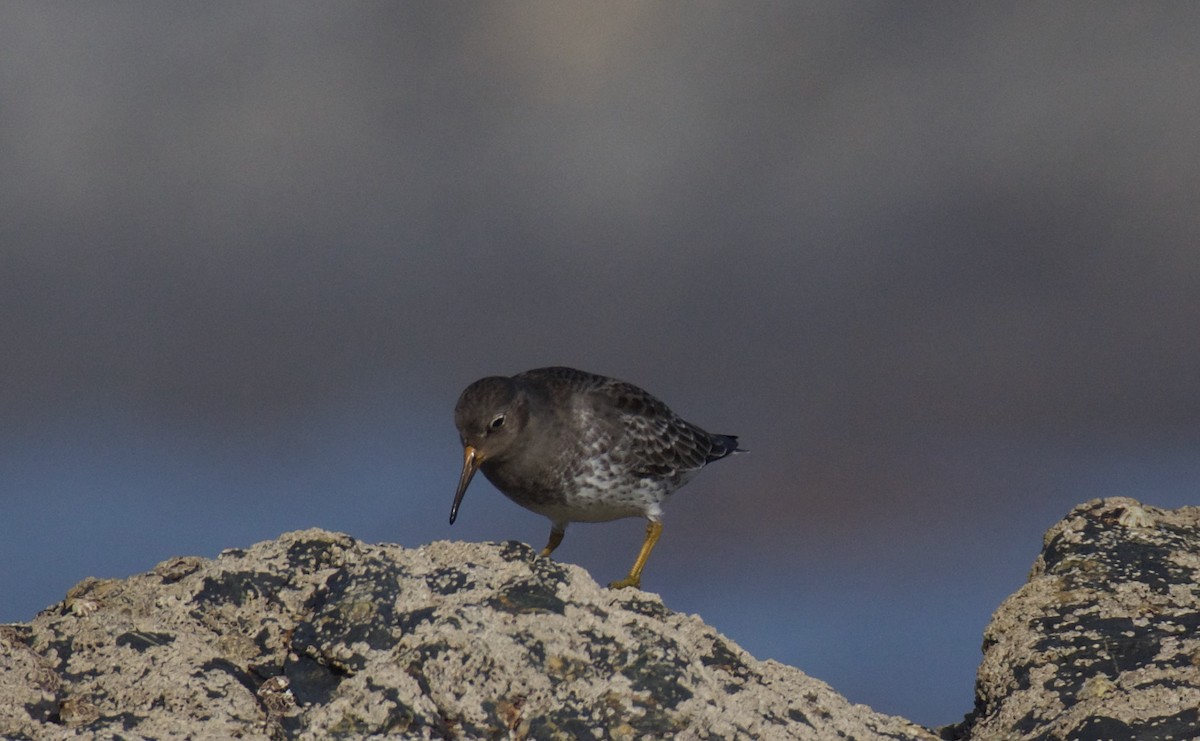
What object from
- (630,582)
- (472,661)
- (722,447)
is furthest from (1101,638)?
(722,447)

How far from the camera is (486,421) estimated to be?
34.3 feet

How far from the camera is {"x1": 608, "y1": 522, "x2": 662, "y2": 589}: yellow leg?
11.1 metres

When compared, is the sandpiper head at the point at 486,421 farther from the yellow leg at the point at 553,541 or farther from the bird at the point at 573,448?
the yellow leg at the point at 553,541

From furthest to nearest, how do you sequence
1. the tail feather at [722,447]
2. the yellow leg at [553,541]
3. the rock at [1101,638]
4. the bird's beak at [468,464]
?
the tail feather at [722,447] → the yellow leg at [553,541] → the bird's beak at [468,464] → the rock at [1101,638]

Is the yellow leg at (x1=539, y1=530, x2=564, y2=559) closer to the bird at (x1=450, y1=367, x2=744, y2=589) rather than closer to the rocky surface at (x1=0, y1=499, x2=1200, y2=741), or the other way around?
the bird at (x1=450, y1=367, x2=744, y2=589)

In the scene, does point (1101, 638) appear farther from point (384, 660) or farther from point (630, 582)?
point (630, 582)

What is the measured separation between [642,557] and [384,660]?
19.5ft

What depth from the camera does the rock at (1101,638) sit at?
603cm

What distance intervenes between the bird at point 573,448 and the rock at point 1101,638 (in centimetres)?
409

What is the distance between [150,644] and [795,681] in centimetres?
299

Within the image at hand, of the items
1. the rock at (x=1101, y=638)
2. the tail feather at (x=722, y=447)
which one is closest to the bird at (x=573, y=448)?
the tail feather at (x=722, y=447)

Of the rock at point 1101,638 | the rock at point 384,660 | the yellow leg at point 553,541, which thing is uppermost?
the yellow leg at point 553,541

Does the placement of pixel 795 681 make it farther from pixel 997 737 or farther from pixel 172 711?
pixel 172 711

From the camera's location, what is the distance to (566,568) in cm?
646
